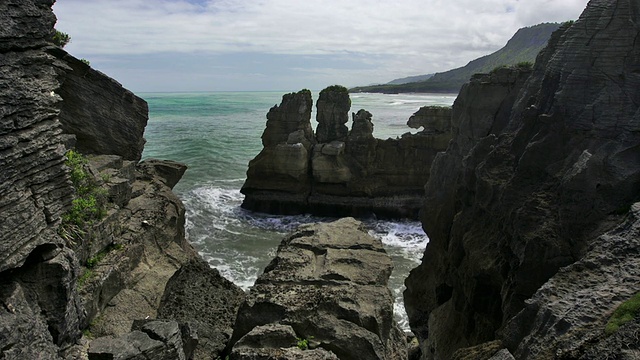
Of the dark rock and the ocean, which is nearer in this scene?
the dark rock

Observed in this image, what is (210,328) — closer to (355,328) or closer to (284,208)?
(355,328)

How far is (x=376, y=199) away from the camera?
115 feet

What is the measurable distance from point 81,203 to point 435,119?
28411mm

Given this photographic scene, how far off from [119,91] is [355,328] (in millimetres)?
13161

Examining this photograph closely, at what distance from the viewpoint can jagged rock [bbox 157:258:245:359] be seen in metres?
10.2

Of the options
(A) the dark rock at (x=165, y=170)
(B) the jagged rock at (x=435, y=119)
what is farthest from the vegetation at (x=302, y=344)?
(B) the jagged rock at (x=435, y=119)

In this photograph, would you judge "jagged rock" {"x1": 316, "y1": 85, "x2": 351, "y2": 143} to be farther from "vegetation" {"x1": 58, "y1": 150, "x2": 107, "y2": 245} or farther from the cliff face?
"vegetation" {"x1": 58, "y1": 150, "x2": 107, "y2": 245}

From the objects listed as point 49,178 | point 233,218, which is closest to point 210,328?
point 49,178

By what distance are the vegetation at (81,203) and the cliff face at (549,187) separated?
957cm

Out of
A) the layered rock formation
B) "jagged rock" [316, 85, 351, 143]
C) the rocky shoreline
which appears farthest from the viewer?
"jagged rock" [316, 85, 351, 143]

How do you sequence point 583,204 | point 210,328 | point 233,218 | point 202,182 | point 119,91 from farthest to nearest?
point 202,182 → point 233,218 → point 119,91 → point 210,328 → point 583,204

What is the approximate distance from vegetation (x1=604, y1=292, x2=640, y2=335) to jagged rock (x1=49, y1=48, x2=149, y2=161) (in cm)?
1599

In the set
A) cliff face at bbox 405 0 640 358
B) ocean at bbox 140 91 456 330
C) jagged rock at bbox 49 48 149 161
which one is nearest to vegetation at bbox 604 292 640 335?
cliff face at bbox 405 0 640 358

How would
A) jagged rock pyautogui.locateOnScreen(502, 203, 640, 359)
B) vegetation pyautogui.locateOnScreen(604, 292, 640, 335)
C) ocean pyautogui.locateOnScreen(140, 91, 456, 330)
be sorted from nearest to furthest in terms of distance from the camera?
vegetation pyautogui.locateOnScreen(604, 292, 640, 335) → jagged rock pyautogui.locateOnScreen(502, 203, 640, 359) → ocean pyautogui.locateOnScreen(140, 91, 456, 330)
